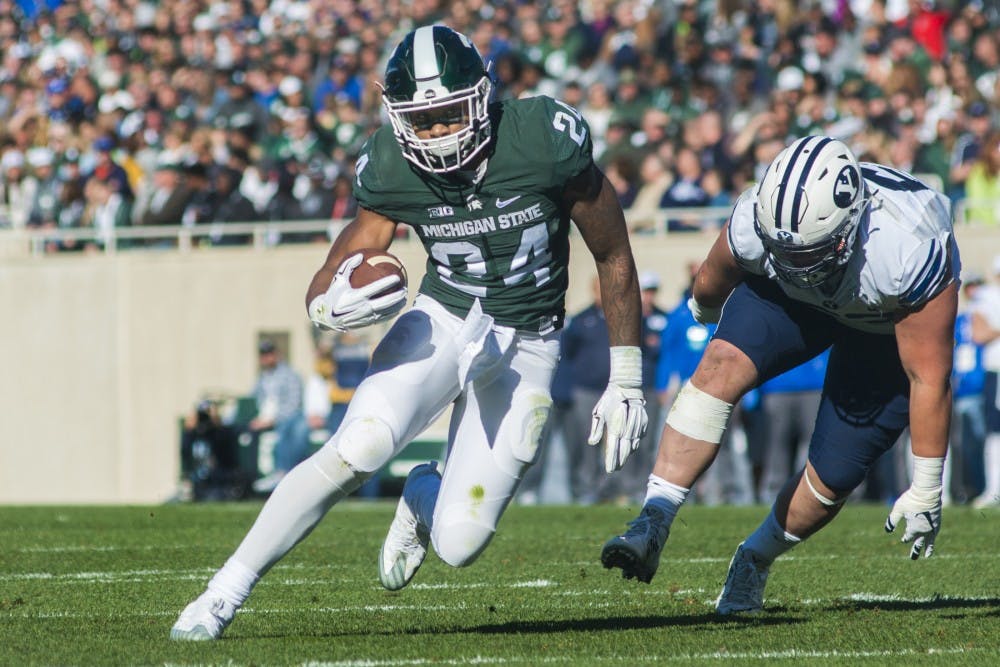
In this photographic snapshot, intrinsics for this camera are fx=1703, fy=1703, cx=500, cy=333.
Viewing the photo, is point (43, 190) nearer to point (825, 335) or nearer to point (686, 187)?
point (686, 187)

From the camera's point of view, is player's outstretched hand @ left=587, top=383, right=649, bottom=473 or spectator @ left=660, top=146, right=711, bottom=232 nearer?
player's outstretched hand @ left=587, top=383, right=649, bottom=473

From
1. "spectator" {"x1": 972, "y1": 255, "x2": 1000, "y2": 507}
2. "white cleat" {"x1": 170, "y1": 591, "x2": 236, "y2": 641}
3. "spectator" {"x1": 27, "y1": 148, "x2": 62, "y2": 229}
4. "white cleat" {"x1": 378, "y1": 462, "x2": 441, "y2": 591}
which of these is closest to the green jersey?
"white cleat" {"x1": 378, "y1": 462, "x2": 441, "y2": 591}

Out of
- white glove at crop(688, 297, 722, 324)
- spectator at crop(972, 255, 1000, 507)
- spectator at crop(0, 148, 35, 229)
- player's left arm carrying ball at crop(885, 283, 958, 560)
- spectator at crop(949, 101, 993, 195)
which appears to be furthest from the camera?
spectator at crop(0, 148, 35, 229)

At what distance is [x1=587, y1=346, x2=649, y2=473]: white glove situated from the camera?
16.8 ft

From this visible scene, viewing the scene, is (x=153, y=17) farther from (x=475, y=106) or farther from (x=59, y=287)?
(x=475, y=106)

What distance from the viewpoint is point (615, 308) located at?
529 centimetres

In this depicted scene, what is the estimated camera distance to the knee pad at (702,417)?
17.7ft

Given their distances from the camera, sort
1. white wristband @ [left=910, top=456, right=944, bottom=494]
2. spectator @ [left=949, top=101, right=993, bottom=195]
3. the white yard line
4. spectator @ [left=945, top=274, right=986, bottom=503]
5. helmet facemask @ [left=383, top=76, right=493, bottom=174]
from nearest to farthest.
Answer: the white yard line, helmet facemask @ [left=383, top=76, right=493, bottom=174], white wristband @ [left=910, top=456, right=944, bottom=494], spectator @ [left=945, top=274, right=986, bottom=503], spectator @ [left=949, top=101, right=993, bottom=195]

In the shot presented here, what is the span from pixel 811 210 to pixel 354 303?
1358 mm

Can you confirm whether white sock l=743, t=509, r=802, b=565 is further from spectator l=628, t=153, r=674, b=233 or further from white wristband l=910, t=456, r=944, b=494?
spectator l=628, t=153, r=674, b=233

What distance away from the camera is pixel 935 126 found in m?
12.9

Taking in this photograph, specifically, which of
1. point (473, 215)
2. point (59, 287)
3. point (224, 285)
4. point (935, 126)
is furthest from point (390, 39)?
point (473, 215)

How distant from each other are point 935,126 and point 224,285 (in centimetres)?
674

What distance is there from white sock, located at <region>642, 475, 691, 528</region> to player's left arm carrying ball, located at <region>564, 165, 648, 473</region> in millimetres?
230
